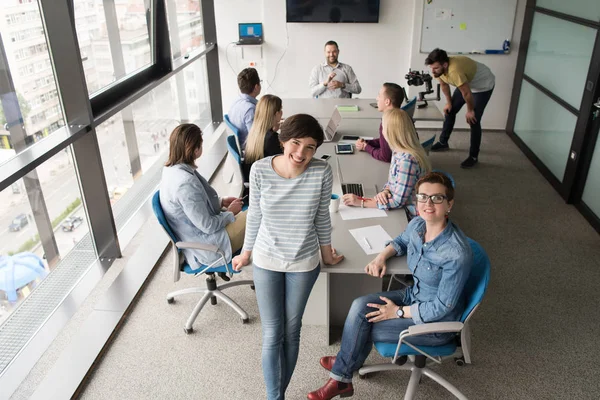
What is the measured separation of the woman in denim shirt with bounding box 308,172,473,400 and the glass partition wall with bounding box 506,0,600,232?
108 inches

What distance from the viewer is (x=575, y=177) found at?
4859 millimetres

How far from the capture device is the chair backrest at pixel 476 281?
2.34 meters

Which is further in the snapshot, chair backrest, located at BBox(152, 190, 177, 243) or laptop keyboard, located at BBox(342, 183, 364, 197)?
laptop keyboard, located at BBox(342, 183, 364, 197)

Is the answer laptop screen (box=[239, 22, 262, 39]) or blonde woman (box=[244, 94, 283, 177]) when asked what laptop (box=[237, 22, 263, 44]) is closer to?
laptop screen (box=[239, 22, 262, 39])

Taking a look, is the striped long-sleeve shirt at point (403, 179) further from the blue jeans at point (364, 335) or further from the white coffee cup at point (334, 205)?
the blue jeans at point (364, 335)

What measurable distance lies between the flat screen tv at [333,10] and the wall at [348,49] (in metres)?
0.10

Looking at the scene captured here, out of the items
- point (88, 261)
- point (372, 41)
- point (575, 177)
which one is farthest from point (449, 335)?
point (372, 41)

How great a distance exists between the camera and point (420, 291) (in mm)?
2562

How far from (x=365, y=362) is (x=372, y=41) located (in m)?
4.87

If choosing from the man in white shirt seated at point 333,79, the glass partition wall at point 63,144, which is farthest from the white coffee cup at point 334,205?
the man in white shirt seated at point 333,79

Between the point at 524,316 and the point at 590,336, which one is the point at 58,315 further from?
the point at 590,336

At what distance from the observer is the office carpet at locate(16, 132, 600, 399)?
2.90 m

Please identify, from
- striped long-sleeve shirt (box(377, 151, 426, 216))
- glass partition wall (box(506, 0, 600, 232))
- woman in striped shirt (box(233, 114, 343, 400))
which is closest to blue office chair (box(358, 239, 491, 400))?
woman in striped shirt (box(233, 114, 343, 400))

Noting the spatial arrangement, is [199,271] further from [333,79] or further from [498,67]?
[498,67]
